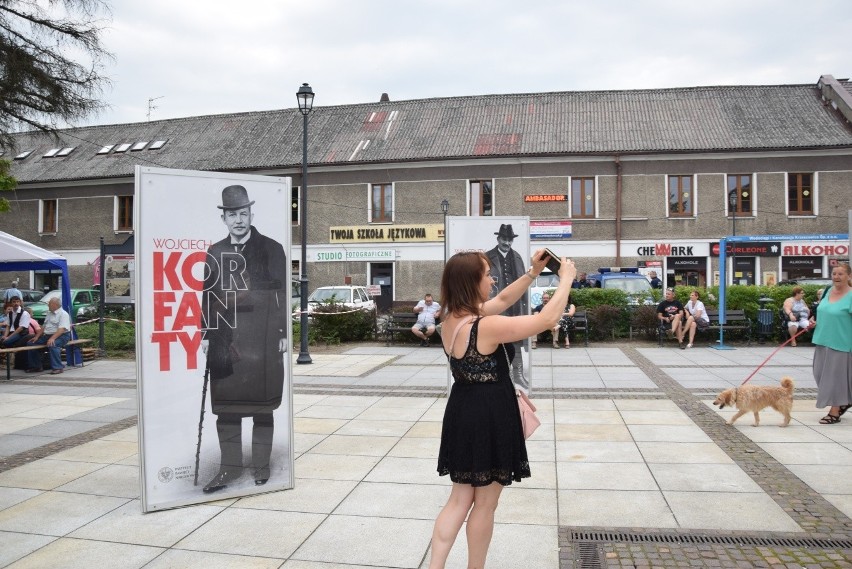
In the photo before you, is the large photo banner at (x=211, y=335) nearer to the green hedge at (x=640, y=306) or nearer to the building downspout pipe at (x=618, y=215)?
the green hedge at (x=640, y=306)

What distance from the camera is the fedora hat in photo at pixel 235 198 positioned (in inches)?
217

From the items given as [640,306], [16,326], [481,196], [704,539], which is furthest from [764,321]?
[481,196]

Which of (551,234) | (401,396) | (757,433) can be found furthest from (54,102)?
(551,234)

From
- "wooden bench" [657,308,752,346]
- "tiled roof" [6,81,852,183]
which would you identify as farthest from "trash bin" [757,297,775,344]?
"tiled roof" [6,81,852,183]

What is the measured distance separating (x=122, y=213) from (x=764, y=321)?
108ft

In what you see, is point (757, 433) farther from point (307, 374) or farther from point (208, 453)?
point (307, 374)

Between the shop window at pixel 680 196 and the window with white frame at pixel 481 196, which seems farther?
the window with white frame at pixel 481 196

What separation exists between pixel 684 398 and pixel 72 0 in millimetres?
13169

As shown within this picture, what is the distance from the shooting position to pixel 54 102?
13.6m

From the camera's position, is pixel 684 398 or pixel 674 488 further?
pixel 684 398

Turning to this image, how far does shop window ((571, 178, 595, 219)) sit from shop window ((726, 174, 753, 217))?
597 centimetres

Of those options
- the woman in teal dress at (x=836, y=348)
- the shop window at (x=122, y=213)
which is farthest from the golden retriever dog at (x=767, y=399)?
the shop window at (x=122, y=213)

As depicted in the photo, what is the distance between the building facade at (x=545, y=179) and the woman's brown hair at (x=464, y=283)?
86.1ft

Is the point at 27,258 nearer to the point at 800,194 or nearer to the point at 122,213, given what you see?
the point at 122,213
